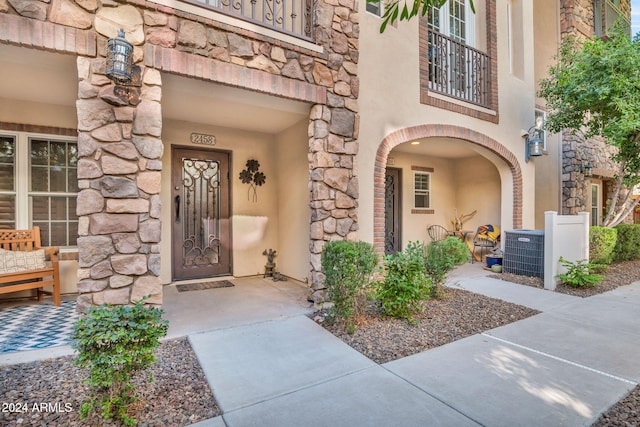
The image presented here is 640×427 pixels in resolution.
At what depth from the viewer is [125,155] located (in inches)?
120

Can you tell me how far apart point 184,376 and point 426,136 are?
4.80m

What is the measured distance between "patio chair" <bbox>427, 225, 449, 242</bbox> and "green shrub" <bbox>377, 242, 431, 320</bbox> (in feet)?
14.9

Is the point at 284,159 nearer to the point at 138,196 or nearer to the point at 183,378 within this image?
the point at 138,196

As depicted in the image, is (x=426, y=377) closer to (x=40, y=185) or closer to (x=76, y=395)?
(x=76, y=395)

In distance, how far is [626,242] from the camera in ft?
25.2

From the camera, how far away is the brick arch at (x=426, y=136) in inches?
188

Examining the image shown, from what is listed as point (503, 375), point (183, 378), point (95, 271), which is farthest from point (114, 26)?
point (503, 375)

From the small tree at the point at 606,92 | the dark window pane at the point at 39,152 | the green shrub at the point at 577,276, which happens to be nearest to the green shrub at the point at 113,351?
the dark window pane at the point at 39,152

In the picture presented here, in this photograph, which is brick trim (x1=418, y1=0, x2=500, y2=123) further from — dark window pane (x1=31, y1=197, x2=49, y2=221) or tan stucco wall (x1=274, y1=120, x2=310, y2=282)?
dark window pane (x1=31, y1=197, x2=49, y2=221)

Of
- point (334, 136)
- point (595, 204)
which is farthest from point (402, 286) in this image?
point (595, 204)

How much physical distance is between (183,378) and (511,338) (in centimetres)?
306

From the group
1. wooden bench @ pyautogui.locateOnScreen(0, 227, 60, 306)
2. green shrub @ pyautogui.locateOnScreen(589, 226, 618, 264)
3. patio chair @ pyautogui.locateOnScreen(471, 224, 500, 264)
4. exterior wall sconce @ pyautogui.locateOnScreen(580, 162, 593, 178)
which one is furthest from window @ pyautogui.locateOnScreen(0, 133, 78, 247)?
exterior wall sconce @ pyautogui.locateOnScreen(580, 162, 593, 178)

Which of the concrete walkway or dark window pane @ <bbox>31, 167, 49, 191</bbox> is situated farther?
dark window pane @ <bbox>31, 167, 49, 191</bbox>

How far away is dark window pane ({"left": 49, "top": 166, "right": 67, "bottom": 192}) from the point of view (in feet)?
14.7
